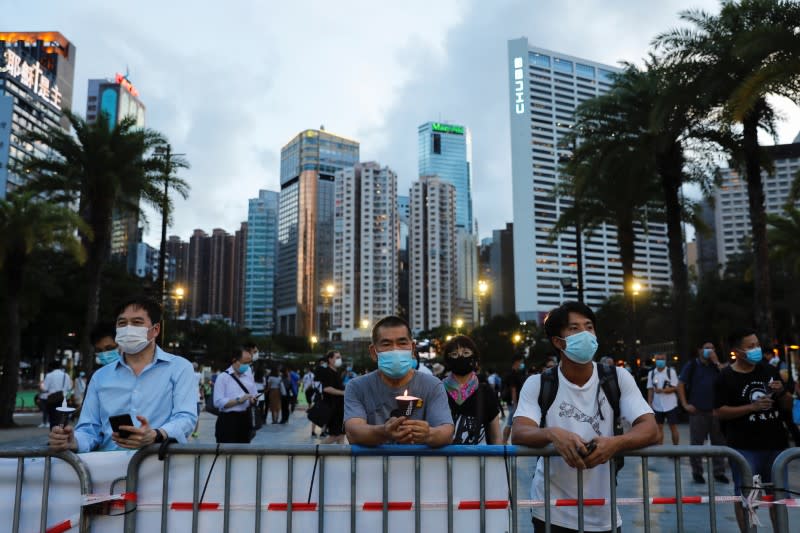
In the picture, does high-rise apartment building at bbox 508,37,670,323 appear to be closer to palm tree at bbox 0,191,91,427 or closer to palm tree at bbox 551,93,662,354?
palm tree at bbox 551,93,662,354

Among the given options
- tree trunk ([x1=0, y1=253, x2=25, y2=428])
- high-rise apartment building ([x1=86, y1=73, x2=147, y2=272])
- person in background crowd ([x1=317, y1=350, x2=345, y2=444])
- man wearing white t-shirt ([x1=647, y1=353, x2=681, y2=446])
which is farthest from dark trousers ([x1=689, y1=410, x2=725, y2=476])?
high-rise apartment building ([x1=86, y1=73, x2=147, y2=272])

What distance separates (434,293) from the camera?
174 m

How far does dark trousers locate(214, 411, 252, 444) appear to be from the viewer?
8328 mm

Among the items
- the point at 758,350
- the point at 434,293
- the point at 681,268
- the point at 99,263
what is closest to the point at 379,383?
the point at 758,350

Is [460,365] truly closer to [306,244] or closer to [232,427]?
[232,427]

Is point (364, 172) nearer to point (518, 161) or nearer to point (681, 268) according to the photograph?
point (518, 161)

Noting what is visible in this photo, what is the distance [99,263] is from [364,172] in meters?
140

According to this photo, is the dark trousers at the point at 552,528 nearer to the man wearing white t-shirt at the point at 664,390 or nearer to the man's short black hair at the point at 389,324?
the man's short black hair at the point at 389,324

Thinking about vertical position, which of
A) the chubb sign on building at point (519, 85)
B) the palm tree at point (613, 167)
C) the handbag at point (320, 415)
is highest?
the chubb sign on building at point (519, 85)

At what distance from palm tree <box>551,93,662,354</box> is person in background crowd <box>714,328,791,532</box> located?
15124mm

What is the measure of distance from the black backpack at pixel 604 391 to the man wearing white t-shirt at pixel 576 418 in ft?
0.06

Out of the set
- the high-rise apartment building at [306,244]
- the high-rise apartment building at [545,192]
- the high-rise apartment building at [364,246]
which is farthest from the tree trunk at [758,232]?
the high-rise apartment building at [306,244]

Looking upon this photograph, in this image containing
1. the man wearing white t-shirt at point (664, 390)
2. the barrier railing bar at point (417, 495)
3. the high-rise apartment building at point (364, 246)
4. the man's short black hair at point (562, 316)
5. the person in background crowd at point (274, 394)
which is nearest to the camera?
the barrier railing bar at point (417, 495)

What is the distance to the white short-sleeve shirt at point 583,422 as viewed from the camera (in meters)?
3.39
